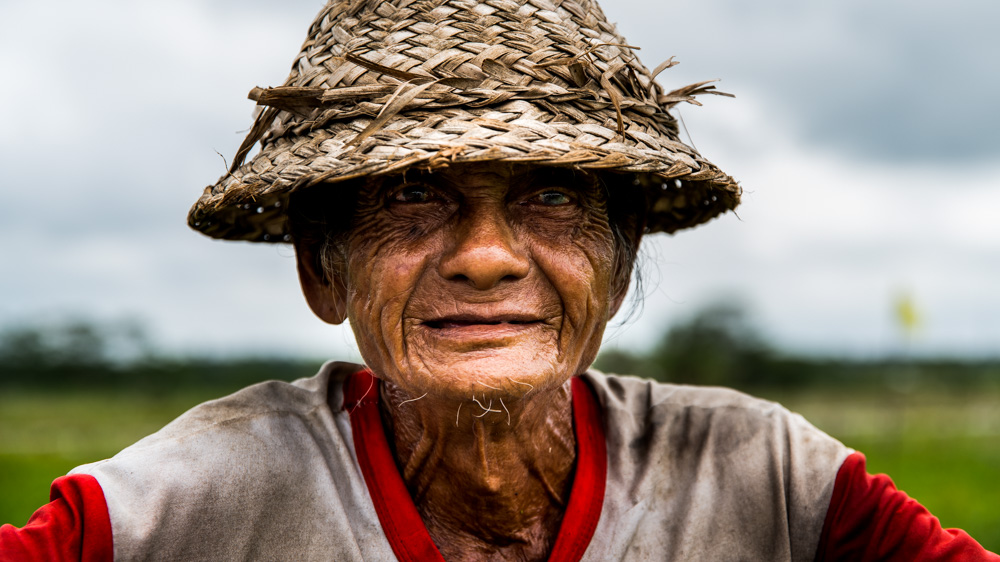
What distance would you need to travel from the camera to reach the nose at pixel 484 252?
1965 millimetres

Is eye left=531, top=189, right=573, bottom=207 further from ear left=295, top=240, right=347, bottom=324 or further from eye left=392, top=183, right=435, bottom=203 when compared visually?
ear left=295, top=240, right=347, bottom=324

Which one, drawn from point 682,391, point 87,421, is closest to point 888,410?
point 87,421

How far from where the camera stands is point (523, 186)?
2.10 metres

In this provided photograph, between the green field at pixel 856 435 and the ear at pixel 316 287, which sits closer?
the ear at pixel 316 287

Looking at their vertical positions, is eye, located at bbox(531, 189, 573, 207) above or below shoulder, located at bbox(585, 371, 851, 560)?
above

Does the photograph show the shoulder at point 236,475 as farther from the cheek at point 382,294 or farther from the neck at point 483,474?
the cheek at point 382,294

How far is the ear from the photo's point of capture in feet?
8.14

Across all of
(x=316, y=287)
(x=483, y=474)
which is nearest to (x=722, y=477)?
(x=483, y=474)

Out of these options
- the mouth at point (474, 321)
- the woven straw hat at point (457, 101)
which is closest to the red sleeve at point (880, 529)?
the woven straw hat at point (457, 101)

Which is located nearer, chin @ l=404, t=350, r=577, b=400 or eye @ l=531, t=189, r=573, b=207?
chin @ l=404, t=350, r=577, b=400

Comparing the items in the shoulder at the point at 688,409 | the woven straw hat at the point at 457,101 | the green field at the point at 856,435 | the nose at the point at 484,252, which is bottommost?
the green field at the point at 856,435

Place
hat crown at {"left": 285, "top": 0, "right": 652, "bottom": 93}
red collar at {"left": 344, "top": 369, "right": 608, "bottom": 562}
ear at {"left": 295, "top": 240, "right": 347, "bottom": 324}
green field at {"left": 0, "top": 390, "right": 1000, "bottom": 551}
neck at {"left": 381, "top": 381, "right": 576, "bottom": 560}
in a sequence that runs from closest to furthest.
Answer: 1. hat crown at {"left": 285, "top": 0, "right": 652, "bottom": 93}
2. red collar at {"left": 344, "top": 369, "right": 608, "bottom": 562}
3. neck at {"left": 381, "top": 381, "right": 576, "bottom": 560}
4. ear at {"left": 295, "top": 240, "right": 347, "bottom": 324}
5. green field at {"left": 0, "top": 390, "right": 1000, "bottom": 551}

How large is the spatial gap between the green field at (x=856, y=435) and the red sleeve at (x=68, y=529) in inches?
331

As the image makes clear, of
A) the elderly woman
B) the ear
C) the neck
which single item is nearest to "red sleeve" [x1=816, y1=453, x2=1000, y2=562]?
the elderly woman
